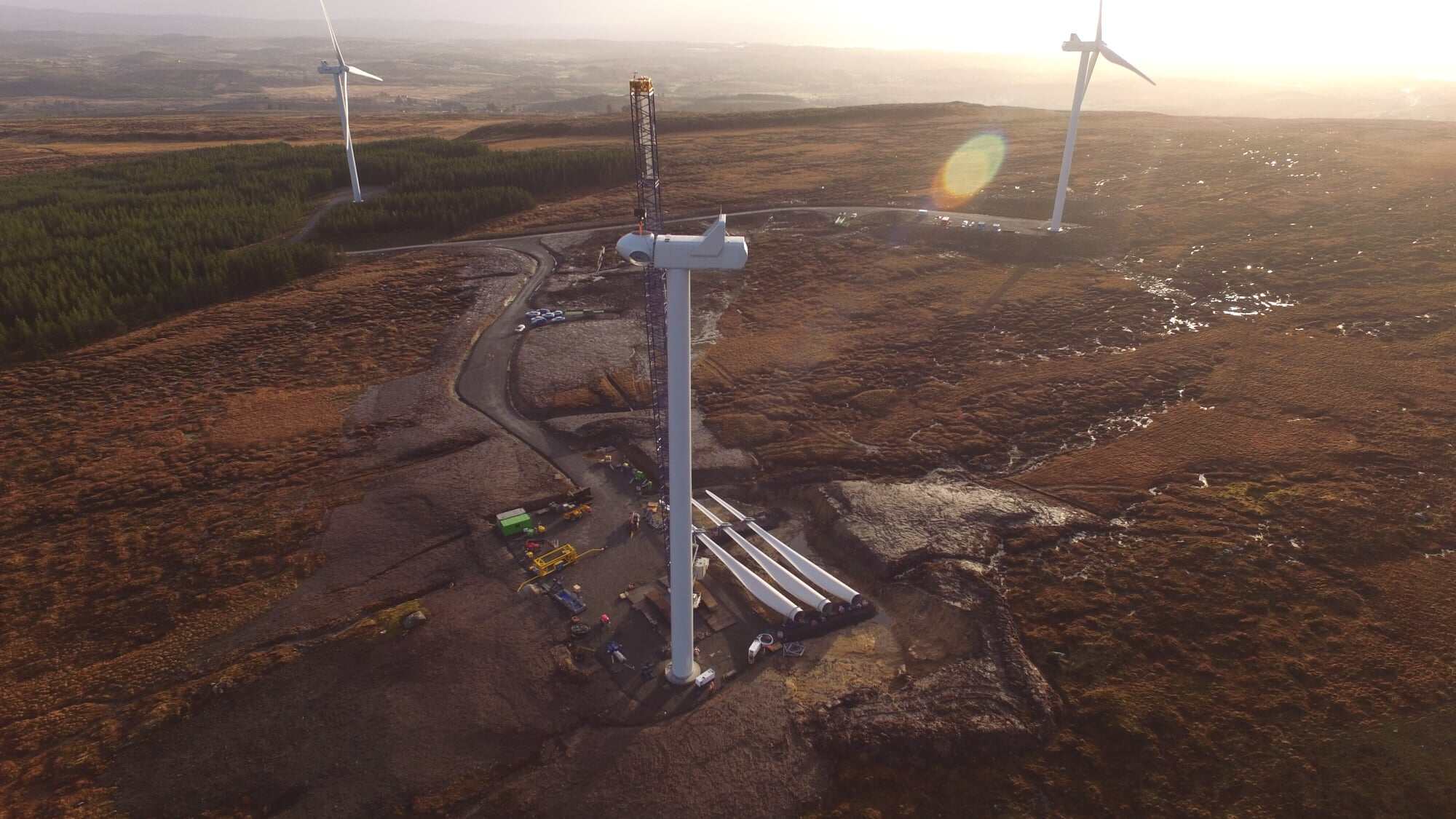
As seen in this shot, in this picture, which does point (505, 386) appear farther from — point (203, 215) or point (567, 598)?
point (203, 215)

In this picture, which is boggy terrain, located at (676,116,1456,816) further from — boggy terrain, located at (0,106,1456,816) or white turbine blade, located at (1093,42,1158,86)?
white turbine blade, located at (1093,42,1158,86)

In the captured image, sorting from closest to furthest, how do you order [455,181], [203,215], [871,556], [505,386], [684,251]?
[684,251] → [871,556] → [505,386] → [203,215] → [455,181]

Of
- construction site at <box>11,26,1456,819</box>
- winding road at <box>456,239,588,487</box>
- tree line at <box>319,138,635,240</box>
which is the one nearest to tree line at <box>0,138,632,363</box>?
tree line at <box>319,138,635,240</box>

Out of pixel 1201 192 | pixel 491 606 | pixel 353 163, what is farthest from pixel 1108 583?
pixel 353 163

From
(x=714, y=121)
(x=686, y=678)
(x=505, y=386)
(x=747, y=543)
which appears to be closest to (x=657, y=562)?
(x=747, y=543)

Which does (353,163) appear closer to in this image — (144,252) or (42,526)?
(144,252)

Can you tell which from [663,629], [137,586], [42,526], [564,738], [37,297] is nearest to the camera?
[564,738]
